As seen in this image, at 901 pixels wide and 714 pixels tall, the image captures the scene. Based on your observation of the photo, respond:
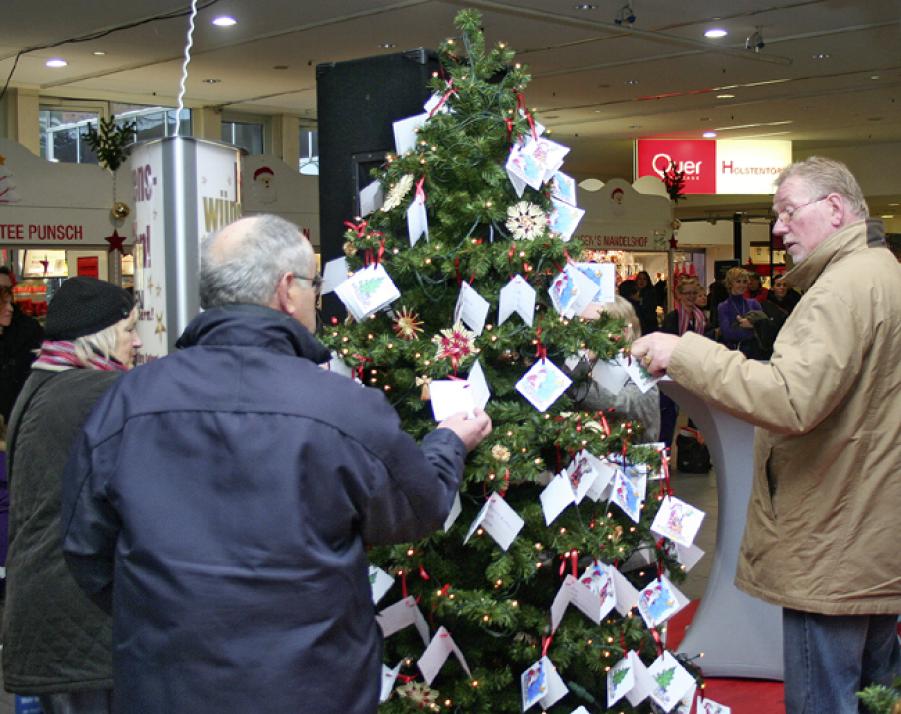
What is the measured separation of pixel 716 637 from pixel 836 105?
1245 centimetres

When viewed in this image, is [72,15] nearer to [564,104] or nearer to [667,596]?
[564,104]

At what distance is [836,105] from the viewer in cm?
1480

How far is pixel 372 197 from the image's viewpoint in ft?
9.14

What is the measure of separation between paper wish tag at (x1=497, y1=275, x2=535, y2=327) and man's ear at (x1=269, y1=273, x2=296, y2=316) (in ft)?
2.93

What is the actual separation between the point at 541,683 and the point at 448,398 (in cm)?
71

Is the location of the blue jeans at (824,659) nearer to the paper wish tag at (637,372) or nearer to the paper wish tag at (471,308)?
the paper wish tag at (637,372)

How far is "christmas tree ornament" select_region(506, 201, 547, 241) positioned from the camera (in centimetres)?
260

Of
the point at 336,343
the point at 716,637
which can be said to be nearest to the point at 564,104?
the point at 716,637

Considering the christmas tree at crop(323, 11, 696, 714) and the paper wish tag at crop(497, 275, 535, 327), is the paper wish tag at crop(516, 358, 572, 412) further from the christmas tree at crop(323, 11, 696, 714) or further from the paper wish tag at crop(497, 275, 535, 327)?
the paper wish tag at crop(497, 275, 535, 327)

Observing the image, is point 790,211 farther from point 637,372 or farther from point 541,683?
point 541,683

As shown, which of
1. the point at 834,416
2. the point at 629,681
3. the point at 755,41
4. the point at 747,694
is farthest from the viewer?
the point at 755,41

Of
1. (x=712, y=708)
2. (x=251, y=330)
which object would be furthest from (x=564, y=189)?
(x=712, y=708)

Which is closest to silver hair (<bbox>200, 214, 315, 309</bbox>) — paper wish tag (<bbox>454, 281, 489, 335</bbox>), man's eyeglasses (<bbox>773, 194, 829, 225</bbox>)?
paper wish tag (<bbox>454, 281, 489, 335</bbox>)

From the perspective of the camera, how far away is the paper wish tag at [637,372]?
251 cm
